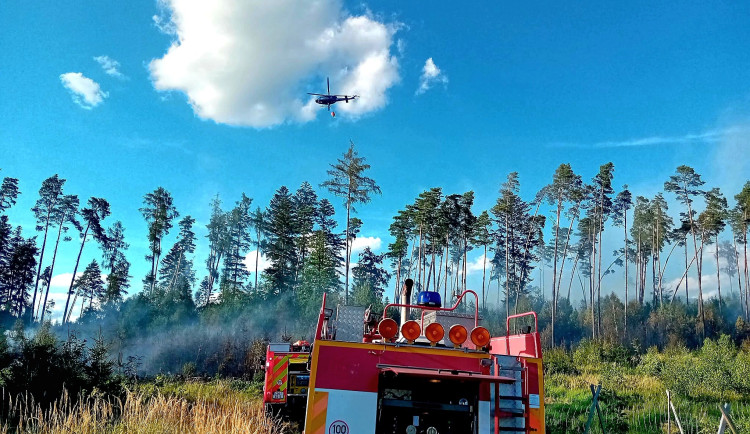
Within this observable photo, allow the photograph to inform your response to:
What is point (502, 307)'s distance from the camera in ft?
201

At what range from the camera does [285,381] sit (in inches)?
527

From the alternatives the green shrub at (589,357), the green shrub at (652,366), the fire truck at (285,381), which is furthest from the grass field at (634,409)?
the green shrub at (589,357)

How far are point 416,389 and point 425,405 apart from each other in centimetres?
22

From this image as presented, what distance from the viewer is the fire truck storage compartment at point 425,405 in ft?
18.3

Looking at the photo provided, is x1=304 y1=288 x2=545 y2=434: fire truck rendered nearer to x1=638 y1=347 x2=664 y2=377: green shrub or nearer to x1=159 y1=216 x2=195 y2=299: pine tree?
x1=638 y1=347 x2=664 y2=377: green shrub

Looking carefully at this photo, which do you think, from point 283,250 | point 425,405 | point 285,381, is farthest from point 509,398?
point 283,250

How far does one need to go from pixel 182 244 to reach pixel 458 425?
202 feet

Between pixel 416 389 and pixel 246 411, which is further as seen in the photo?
pixel 246 411

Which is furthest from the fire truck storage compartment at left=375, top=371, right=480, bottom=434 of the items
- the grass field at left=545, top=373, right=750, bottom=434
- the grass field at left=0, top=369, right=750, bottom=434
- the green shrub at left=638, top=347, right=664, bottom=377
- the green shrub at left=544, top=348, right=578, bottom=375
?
the green shrub at left=544, top=348, right=578, bottom=375

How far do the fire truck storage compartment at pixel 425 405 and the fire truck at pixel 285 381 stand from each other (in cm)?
799

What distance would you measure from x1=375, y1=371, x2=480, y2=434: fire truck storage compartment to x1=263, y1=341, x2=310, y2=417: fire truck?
799 cm

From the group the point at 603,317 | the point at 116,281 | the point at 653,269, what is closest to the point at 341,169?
the point at 116,281

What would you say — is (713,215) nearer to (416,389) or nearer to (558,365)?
(558,365)

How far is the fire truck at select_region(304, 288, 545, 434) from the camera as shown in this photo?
5574mm
